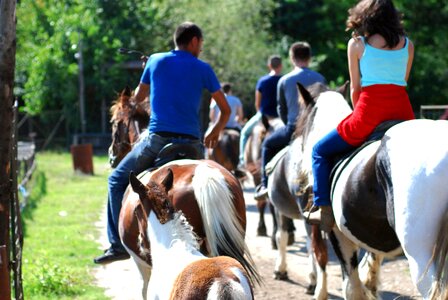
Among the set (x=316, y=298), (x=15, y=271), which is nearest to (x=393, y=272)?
(x=316, y=298)

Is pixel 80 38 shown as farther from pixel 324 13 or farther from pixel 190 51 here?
pixel 190 51

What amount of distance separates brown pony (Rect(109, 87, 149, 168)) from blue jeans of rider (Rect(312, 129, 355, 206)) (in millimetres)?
2173

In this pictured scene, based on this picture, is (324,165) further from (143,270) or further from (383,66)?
(143,270)

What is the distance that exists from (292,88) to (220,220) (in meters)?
4.57

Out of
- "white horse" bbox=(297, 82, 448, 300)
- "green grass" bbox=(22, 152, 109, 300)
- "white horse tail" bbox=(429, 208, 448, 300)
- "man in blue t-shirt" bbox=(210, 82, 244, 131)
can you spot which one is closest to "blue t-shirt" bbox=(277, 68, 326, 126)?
"green grass" bbox=(22, 152, 109, 300)

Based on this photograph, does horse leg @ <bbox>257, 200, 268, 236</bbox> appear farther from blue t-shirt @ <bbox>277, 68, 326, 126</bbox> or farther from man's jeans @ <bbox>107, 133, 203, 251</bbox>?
man's jeans @ <bbox>107, 133, 203, 251</bbox>

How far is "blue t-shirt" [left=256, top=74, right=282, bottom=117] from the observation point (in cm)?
1239

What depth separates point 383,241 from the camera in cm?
621

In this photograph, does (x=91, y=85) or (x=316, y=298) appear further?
(x=91, y=85)

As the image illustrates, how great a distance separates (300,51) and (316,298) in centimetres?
329

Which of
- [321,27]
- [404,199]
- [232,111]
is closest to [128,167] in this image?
[404,199]

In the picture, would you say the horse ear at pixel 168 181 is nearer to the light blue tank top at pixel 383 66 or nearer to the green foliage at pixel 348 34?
the light blue tank top at pixel 383 66

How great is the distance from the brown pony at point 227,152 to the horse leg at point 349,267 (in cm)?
967

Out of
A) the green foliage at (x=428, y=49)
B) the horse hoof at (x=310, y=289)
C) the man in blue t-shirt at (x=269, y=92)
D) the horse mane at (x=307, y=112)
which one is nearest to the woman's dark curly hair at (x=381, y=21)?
the horse mane at (x=307, y=112)
